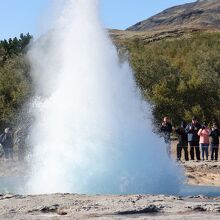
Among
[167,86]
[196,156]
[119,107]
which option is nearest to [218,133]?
[196,156]

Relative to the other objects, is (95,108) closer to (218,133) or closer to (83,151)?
(83,151)

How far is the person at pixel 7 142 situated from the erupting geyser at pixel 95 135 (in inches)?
249

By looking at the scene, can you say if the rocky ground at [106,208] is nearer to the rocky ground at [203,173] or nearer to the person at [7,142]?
the rocky ground at [203,173]

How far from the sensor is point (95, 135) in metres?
14.4

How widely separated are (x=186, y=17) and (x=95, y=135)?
164 metres

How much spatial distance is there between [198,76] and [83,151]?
31.4 m

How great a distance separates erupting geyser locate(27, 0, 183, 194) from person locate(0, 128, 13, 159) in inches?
249

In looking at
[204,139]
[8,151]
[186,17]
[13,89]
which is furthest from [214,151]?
[186,17]

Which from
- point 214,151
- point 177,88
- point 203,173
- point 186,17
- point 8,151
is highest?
point 186,17

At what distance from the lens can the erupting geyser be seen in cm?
1408

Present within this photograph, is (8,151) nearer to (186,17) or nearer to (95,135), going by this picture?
(95,135)

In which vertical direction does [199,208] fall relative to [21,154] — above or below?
below

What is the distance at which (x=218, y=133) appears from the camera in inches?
834

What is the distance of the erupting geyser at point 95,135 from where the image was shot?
14.1 m
